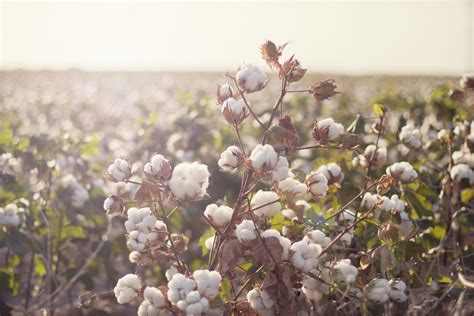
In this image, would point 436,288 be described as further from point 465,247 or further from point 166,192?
point 166,192

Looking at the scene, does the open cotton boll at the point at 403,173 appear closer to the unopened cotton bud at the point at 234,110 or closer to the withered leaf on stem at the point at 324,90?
the withered leaf on stem at the point at 324,90

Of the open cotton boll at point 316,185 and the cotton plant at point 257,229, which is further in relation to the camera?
the open cotton boll at point 316,185

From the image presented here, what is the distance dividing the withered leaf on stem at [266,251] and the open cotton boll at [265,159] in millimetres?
186

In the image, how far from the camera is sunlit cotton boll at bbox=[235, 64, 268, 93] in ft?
4.76

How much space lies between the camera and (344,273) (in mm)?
1518

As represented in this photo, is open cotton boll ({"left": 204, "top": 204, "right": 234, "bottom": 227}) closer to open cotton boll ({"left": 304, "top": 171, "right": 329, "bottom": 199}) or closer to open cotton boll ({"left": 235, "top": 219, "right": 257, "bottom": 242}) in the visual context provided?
open cotton boll ({"left": 235, "top": 219, "right": 257, "bottom": 242})

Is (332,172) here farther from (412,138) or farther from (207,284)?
(207,284)

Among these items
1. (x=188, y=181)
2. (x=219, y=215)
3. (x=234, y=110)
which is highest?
(x=234, y=110)

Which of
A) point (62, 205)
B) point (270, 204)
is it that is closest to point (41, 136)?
point (62, 205)

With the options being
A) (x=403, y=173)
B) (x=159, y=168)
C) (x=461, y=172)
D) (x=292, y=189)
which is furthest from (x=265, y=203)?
(x=461, y=172)

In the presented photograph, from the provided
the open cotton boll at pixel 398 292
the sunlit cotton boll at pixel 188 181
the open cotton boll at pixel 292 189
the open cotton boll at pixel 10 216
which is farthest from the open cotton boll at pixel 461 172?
the open cotton boll at pixel 10 216

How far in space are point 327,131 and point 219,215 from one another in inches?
12.8

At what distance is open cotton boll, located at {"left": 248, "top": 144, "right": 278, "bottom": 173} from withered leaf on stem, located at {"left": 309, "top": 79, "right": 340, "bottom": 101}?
217 millimetres

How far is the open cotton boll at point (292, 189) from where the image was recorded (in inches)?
61.5
